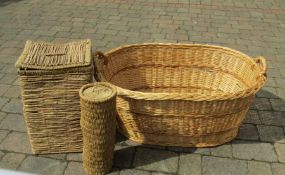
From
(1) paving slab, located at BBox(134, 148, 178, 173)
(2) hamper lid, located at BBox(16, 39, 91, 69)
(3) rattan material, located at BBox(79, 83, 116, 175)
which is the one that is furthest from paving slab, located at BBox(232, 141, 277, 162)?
(2) hamper lid, located at BBox(16, 39, 91, 69)

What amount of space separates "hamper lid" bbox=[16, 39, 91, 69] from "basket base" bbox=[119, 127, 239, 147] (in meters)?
1.08

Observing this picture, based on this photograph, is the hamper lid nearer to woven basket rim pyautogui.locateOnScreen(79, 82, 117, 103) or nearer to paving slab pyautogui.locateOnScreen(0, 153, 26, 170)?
Answer: woven basket rim pyautogui.locateOnScreen(79, 82, 117, 103)

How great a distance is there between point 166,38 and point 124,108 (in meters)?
3.49

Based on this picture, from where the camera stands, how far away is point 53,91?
310 centimetres

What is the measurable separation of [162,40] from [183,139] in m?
3.29

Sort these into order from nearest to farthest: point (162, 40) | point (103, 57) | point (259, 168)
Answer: point (259, 168) < point (103, 57) < point (162, 40)

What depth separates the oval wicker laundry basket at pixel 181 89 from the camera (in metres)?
3.29

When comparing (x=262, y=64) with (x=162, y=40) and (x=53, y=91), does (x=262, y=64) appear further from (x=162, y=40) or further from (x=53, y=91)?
(x=162, y=40)

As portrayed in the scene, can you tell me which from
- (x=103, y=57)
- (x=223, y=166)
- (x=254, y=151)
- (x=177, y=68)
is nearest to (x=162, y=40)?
(x=177, y=68)

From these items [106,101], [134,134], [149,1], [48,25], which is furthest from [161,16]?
[106,101]

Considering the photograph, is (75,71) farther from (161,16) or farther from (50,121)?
(161,16)

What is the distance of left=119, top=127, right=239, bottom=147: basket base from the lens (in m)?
3.63

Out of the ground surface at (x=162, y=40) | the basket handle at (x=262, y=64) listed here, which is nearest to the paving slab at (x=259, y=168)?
the ground surface at (x=162, y=40)

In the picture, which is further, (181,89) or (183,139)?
(181,89)
